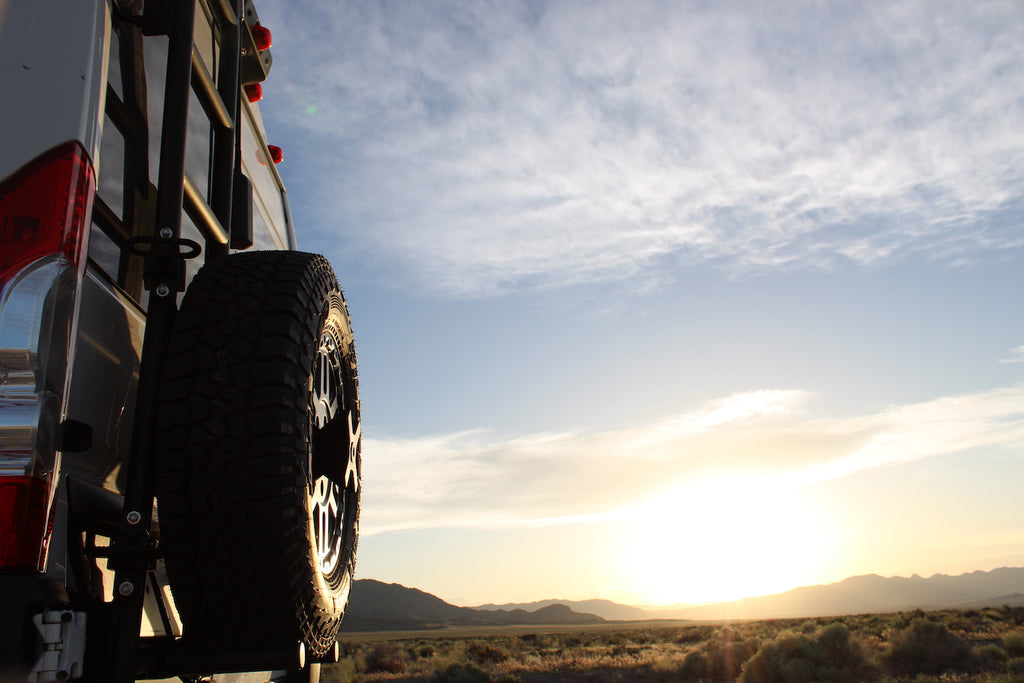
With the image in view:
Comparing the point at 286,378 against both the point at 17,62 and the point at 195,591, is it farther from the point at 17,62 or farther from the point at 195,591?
the point at 17,62

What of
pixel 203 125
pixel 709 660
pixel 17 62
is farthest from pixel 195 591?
pixel 709 660

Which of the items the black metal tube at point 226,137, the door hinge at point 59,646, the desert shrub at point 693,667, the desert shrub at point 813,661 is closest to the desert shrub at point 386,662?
the desert shrub at point 693,667

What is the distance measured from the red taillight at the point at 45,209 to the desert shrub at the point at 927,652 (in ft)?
47.6

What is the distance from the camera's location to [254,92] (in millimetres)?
3277

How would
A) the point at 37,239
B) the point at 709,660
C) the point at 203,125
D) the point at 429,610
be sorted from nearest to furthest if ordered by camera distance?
the point at 37,239 → the point at 203,125 → the point at 709,660 → the point at 429,610

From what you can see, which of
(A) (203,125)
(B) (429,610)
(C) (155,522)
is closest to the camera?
(C) (155,522)

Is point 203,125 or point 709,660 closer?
point 203,125

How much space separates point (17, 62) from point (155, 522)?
3.85ft

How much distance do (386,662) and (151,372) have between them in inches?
811

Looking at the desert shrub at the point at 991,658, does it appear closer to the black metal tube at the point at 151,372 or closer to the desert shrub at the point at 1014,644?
the desert shrub at the point at 1014,644

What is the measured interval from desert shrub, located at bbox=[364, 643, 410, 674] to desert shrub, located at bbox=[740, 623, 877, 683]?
9.60m

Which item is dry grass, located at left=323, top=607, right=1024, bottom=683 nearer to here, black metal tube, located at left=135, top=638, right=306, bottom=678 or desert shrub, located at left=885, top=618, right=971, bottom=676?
desert shrub, located at left=885, top=618, right=971, bottom=676

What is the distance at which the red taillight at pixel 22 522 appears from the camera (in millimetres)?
1259

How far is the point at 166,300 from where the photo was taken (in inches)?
68.6
